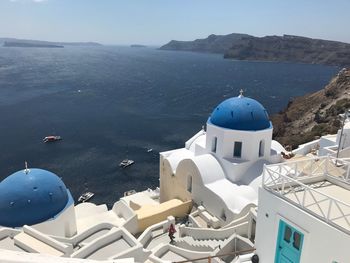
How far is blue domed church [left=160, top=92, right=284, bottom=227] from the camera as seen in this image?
915 inches

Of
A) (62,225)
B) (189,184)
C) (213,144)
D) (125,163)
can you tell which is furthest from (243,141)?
(125,163)

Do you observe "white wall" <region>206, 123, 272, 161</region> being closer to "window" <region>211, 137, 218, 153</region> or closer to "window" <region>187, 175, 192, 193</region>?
"window" <region>211, 137, 218, 153</region>

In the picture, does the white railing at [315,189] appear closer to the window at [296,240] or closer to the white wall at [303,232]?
the white wall at [303,232]

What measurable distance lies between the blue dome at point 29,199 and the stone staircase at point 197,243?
8268 mm

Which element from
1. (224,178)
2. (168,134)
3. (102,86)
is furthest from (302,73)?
(224,178)

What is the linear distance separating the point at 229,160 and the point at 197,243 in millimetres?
7171

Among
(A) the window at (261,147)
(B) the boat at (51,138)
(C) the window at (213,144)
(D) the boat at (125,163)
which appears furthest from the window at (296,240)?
(B) the boat at (51,138)

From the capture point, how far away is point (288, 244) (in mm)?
11875

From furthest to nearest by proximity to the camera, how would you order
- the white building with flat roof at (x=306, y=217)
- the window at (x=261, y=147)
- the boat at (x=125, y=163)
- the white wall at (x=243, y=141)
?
1. the boat at (x=125, y=163)
2. the window at (x=261, y=147)
3. the white wall at (x=243, y=141)
4. the white building with flat roof at (x=306, y=217)

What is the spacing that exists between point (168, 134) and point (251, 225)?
156 ft

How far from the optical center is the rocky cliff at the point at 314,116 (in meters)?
47.4

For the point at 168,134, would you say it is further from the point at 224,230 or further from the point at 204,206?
the point at 224,230

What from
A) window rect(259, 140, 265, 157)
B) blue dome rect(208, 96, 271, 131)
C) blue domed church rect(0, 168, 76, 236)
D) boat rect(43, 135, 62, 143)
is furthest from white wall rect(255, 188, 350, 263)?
boat rect(43, 135, 62, 143)

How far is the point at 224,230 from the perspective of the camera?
20.2m
